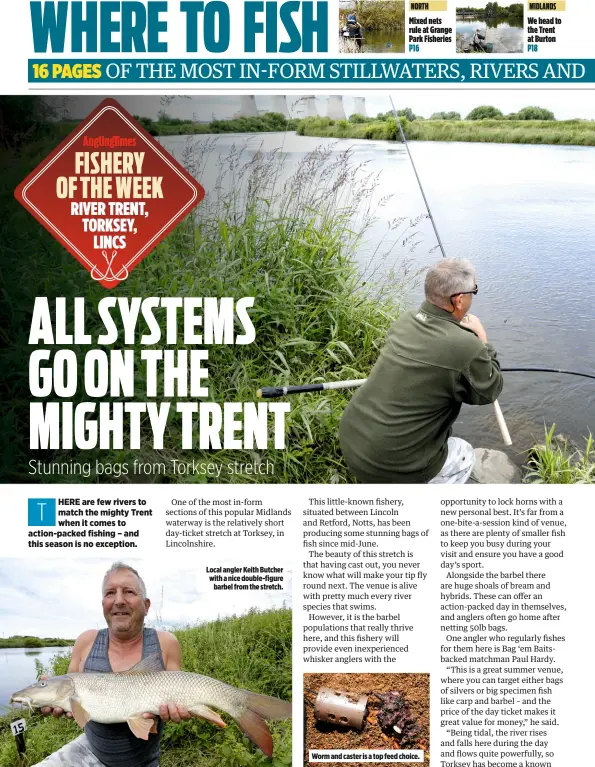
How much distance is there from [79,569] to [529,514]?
188cm

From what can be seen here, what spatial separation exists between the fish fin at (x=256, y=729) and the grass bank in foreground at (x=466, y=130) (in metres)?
2.51

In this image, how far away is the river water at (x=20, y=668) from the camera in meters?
2.88

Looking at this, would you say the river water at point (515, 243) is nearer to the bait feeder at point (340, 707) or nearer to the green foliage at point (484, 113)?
the green foliage at point (484, 113)

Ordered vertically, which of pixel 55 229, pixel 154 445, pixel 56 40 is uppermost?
pixel 56 40

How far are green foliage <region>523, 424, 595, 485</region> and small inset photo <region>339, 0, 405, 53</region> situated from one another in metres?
1.87

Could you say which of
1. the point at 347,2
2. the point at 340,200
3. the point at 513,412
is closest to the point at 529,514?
the point at 513,412

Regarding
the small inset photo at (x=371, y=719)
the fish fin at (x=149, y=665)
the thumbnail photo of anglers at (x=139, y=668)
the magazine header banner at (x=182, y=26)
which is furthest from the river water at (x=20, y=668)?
the magazine header banner at (x=182, y=26)

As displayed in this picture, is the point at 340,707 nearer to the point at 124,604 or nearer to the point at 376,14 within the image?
the point at 124,604

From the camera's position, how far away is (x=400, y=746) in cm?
292

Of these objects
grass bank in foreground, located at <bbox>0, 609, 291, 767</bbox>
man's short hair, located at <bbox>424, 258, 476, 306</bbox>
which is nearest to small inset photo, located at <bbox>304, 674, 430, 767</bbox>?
grass bank in foreground, located at <bbox>0, 609, 291, 767</bbox>

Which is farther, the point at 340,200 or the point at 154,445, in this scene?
the point at 340,200

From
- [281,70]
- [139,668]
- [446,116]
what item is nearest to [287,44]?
[281,70]

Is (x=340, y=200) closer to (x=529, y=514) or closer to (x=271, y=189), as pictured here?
(x=271, y=189)

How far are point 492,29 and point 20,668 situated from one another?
10.8 feet
